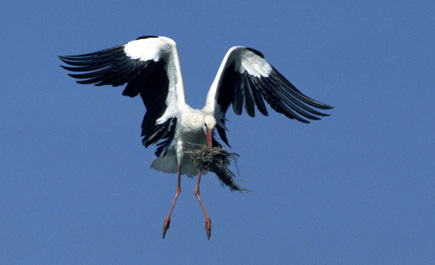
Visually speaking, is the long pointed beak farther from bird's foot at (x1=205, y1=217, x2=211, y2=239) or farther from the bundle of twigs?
bird's foot at (x1=205, y1=217, x2=211, y2=239)

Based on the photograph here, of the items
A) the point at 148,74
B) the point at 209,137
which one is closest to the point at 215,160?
the point at 209,137

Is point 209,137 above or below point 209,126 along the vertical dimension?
below

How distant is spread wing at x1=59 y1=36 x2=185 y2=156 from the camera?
44.9 ft

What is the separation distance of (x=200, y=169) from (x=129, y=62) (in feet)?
6.80

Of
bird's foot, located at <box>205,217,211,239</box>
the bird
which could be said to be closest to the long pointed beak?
the bird

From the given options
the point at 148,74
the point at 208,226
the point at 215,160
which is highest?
the point at 148,74

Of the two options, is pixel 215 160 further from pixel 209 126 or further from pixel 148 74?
pixel 148 74

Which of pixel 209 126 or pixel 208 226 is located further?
pixel 208 226

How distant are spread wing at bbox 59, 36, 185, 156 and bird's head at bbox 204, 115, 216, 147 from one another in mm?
599

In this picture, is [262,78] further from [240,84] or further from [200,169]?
[200,169]

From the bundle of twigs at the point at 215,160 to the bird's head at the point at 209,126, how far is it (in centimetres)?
13

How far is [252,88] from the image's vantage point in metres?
14.8

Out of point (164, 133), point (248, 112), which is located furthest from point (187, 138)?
point (248, 112)

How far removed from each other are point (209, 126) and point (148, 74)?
139cm
